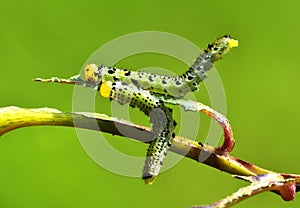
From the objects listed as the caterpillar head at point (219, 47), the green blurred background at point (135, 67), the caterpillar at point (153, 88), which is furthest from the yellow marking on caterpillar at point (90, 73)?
the green blurred background at point (135, 67)

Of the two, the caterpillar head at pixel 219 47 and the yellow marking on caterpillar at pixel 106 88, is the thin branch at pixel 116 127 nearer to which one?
the yellow marking on caterpillar at pixel 106 88

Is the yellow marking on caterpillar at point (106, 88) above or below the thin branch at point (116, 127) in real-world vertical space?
above

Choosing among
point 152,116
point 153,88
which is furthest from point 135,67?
point 152,116

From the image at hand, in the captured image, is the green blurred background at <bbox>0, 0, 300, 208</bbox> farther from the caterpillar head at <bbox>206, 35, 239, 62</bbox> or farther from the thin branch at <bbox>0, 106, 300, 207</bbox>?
the thin branch at <bbox>0, 106, 300, 207</bbox>

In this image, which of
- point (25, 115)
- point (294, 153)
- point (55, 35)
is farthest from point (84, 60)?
point (25, 115)

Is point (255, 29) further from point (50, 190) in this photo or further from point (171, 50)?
point (50, 190)

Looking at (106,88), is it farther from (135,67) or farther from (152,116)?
(135,67)

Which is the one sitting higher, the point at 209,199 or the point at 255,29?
the point at 255,29
